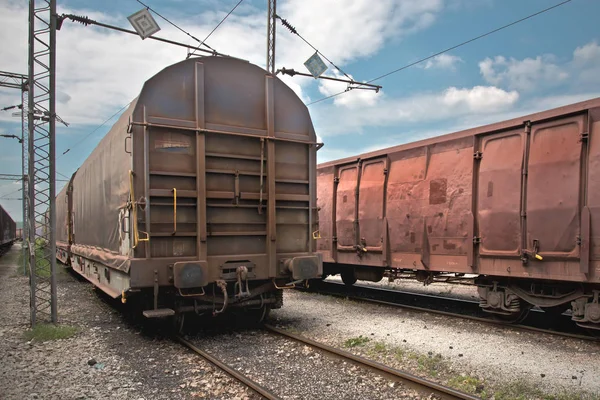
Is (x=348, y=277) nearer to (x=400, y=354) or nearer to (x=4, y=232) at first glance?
(x=400, y=354)

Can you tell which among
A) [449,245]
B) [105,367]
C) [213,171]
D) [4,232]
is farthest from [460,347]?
[4,232]

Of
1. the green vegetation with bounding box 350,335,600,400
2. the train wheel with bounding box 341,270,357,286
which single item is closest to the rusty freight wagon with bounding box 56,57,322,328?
the green vegetation with bounding box 350,335,600,400

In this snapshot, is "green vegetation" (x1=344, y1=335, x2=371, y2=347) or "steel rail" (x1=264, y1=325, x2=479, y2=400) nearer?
"steel rail" (x1=264, y1=325, x2=479, y2=400)

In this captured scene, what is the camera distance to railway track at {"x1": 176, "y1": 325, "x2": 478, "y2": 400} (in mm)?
4535

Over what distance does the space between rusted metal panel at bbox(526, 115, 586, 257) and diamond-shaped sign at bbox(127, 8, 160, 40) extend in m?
8.26

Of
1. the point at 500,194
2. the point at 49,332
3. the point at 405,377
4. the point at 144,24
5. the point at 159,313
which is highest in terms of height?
the point at 144,24

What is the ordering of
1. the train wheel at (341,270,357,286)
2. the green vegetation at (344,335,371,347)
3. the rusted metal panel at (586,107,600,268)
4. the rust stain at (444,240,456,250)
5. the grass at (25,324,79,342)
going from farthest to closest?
the train wheel at (341,270,357,286) → the rust stain at (444,240,456,250) → the grass at (25,324,79,342) → the green vegetation at (344,335,371,347) → the rusted metal panel at (586,107,600,268)

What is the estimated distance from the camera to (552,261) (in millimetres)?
7035

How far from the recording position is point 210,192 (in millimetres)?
6633

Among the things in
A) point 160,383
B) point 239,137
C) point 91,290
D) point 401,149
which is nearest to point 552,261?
point 401,149

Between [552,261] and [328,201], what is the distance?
611cm

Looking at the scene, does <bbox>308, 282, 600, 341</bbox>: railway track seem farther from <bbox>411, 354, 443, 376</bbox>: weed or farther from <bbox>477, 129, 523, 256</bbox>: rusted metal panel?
<bbox>411, 354, 443, 376</bbox>: weed

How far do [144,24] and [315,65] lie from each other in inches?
222

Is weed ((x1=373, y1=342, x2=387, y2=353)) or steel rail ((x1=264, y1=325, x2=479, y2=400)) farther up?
steel rail ((x1=264, y1=325, x2=479, y2=400))
